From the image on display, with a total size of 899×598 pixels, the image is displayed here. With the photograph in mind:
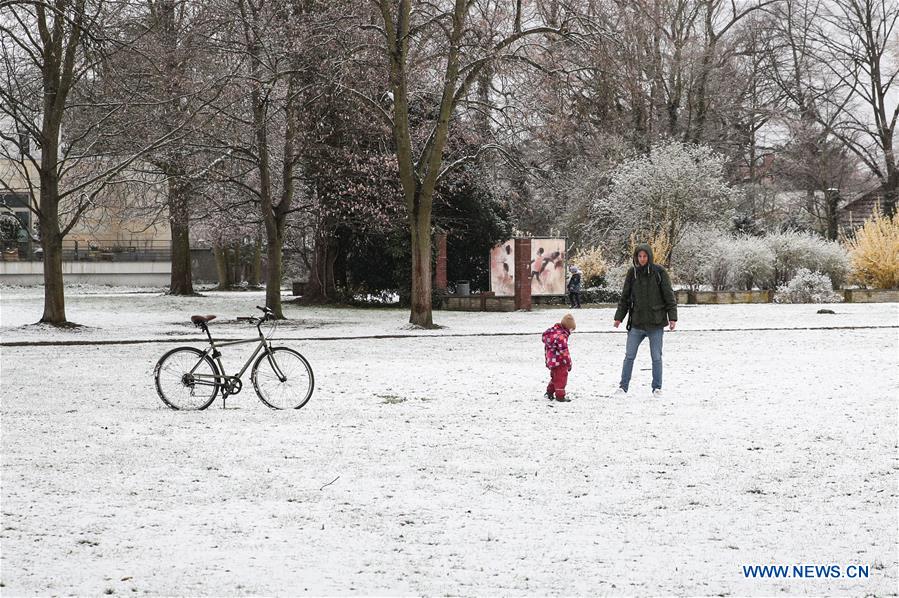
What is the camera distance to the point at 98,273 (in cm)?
6341

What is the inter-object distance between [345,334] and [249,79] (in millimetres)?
7412

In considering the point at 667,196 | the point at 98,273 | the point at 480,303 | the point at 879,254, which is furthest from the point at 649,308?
the point at 98,273

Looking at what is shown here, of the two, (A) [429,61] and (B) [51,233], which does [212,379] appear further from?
(A) [429,61]

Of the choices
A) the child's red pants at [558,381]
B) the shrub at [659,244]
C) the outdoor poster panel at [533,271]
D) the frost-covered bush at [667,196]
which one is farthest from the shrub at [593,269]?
the child's red pants at [558,381]

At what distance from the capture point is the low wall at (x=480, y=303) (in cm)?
3728

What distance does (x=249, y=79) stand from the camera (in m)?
28.3

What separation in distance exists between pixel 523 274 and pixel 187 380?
23.8m

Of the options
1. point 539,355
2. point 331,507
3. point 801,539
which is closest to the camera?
point 801,539

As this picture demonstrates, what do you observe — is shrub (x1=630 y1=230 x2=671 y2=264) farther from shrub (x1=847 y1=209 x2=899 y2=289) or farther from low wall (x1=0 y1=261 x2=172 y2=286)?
low wall (x1=0 y1=261 x2=172 y2=286)

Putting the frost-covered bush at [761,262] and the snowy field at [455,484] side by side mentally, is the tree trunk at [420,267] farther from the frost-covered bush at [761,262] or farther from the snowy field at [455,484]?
the frost-covered bush at [761,262]

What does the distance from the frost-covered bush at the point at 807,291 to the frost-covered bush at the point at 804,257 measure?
145 cm

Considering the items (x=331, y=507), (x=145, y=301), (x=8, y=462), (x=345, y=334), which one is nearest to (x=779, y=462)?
(x=331, y=507)

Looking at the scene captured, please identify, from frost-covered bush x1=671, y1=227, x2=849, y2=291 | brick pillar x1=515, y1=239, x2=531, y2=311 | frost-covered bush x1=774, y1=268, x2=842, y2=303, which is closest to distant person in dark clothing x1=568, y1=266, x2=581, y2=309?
brick pillar x1=515, y1=239, x2=531, y2=311

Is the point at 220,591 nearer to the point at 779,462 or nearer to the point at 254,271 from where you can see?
the point at 779,462
